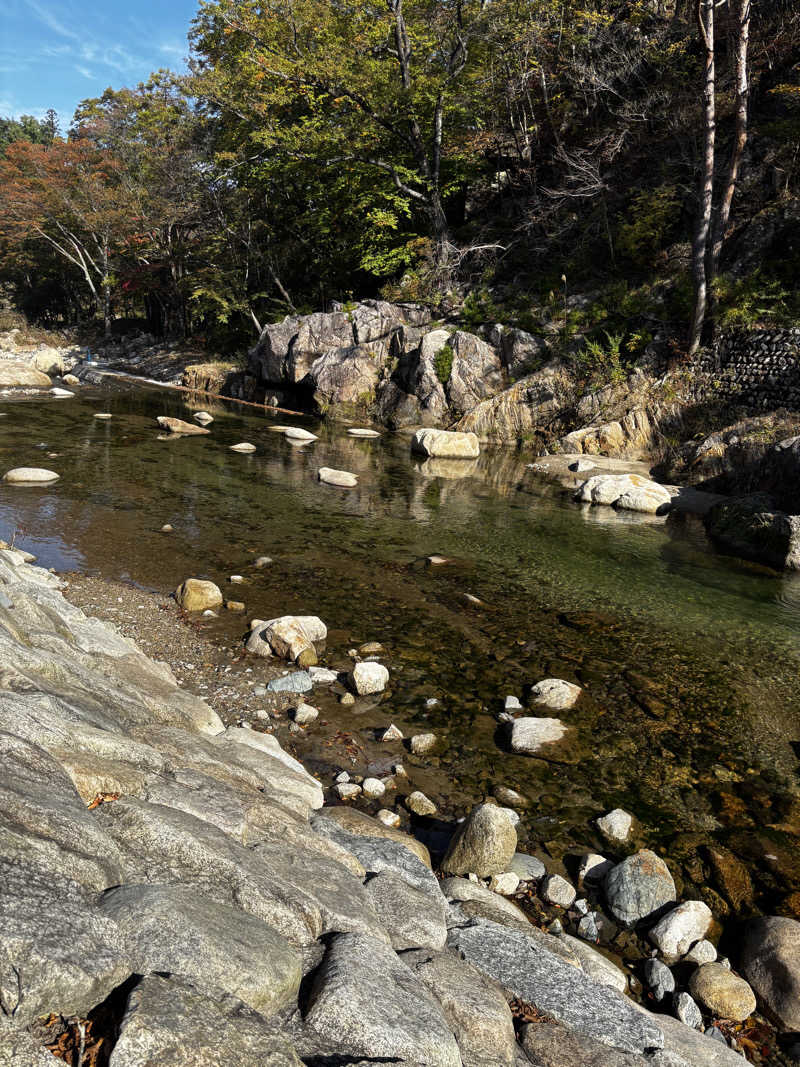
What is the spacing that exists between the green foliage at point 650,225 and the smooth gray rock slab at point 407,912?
30.3 metres

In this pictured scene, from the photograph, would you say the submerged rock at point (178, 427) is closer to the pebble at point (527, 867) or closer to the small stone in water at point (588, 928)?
the pebble at point (527, 867)

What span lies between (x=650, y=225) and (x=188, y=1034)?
32.3 meters

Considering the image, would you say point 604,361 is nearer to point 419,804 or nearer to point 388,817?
point 419,804

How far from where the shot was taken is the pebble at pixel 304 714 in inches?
293

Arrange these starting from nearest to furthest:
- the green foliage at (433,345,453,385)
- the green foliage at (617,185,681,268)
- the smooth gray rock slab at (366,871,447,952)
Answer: the smooth gray rock slab at (366,871,447,952)
the green foliage at (617,185,681,268)
the green foliage at (433,345,453,385)

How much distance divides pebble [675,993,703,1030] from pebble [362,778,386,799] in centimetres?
292

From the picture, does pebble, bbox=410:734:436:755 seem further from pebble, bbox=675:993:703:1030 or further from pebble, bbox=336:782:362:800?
pebble, bbox=675:993:703:1030

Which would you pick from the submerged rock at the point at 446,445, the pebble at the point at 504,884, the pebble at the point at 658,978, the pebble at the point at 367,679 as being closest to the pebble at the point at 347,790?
the pebble at the point at 504,884

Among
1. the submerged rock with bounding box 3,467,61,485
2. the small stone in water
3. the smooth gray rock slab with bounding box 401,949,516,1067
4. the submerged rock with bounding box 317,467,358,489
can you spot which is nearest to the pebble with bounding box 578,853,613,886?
the small stone in water

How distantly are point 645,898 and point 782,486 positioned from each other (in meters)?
15.2

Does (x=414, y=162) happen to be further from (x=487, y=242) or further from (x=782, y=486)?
(x=782, y=486)

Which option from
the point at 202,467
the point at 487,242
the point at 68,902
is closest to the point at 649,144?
the point at 487,242

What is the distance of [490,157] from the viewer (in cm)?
3725

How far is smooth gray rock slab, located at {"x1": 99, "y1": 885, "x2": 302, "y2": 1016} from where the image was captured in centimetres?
255
